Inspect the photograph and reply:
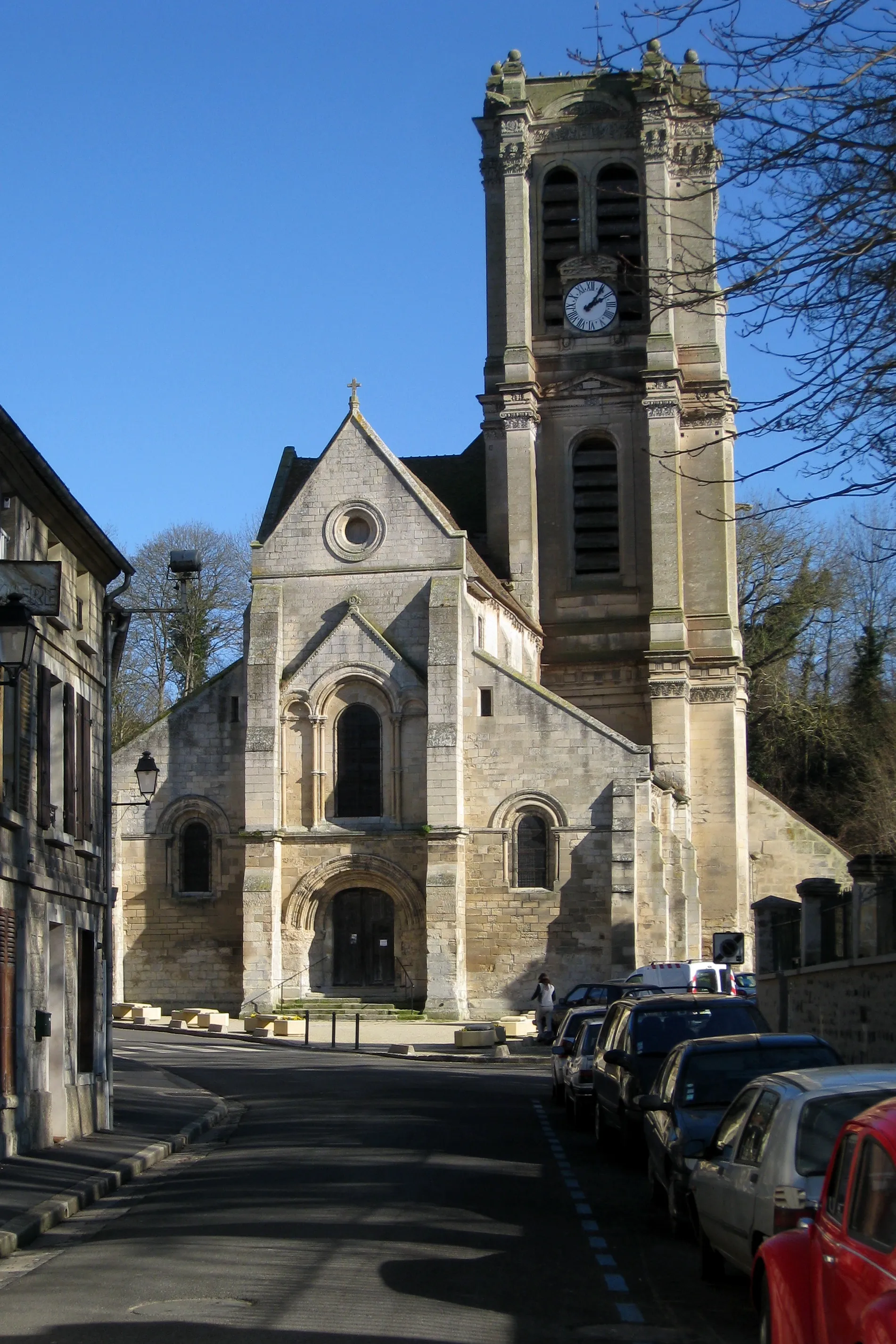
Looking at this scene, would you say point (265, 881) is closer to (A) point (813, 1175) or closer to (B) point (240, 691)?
(B) point (240, 691)

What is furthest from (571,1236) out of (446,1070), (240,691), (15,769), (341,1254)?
(240,691)

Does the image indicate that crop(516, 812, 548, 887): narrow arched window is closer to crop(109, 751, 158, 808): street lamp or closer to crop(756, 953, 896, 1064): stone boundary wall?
crop(756, 953, 896, 1064): stone boundary wall

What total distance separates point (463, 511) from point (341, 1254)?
39961mm

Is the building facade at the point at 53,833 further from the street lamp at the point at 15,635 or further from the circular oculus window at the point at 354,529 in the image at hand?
the circular oculus window at the point at 354,529

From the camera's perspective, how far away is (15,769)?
17109 mm

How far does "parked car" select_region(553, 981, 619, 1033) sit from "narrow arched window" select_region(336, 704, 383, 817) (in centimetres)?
814

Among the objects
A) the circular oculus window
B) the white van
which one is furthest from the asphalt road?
the circular oculus window

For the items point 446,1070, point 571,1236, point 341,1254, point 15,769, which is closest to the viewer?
point 341,1254

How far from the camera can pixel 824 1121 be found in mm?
8492

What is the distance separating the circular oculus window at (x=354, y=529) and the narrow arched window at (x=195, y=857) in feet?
23.9

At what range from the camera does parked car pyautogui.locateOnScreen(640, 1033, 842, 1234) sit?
39.4 feet

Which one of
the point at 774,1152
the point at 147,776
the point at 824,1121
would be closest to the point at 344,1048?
the point at 147,776

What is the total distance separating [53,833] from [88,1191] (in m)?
5.00

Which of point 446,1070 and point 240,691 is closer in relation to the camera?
point 446,1070
